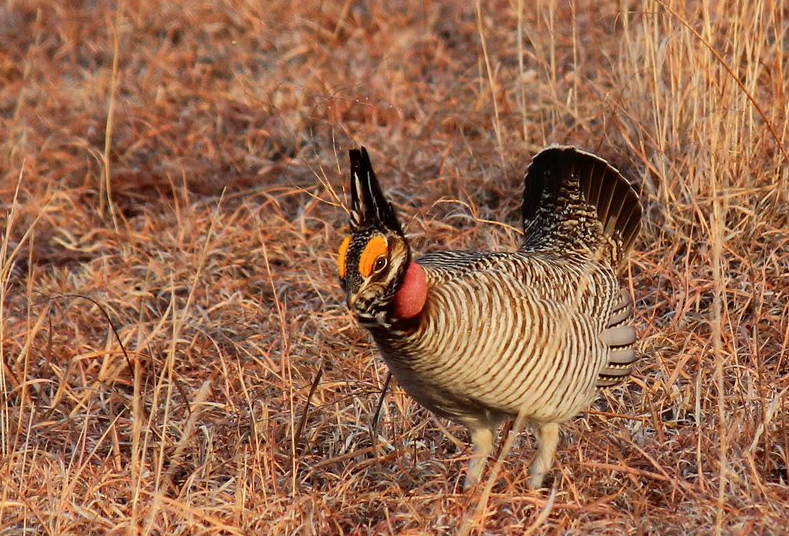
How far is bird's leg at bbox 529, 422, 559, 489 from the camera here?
140 inches

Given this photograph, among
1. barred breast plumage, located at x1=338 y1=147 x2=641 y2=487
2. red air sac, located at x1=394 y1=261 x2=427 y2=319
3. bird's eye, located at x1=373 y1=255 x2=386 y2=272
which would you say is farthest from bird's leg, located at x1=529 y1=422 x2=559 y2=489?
bird's eye, located at x1=373 y1=255 x2=386 y2=272

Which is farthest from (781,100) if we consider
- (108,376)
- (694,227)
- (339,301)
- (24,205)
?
(24,205)

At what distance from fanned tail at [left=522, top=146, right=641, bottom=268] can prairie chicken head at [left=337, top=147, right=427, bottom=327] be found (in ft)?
3.18

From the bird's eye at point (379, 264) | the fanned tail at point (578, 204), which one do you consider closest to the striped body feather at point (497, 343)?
the bird's eye at point (379, 264)

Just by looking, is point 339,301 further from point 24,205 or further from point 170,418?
point 24,205

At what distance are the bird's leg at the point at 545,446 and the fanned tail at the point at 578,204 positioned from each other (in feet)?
2.26

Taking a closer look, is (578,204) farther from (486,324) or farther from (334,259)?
(334,259)

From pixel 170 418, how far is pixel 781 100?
2513 millimetres

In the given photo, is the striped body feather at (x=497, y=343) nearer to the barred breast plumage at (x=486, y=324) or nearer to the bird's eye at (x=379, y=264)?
the barred breast plumage at (x=486, y=324)

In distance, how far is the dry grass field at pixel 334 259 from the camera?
334 cm

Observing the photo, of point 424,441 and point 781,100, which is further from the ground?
point 781,100

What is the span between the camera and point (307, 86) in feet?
21.6

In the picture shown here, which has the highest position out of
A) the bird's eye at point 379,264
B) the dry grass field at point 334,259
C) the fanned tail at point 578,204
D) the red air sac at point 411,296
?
the bird's eye at point 379,264

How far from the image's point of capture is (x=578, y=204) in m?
4.12
